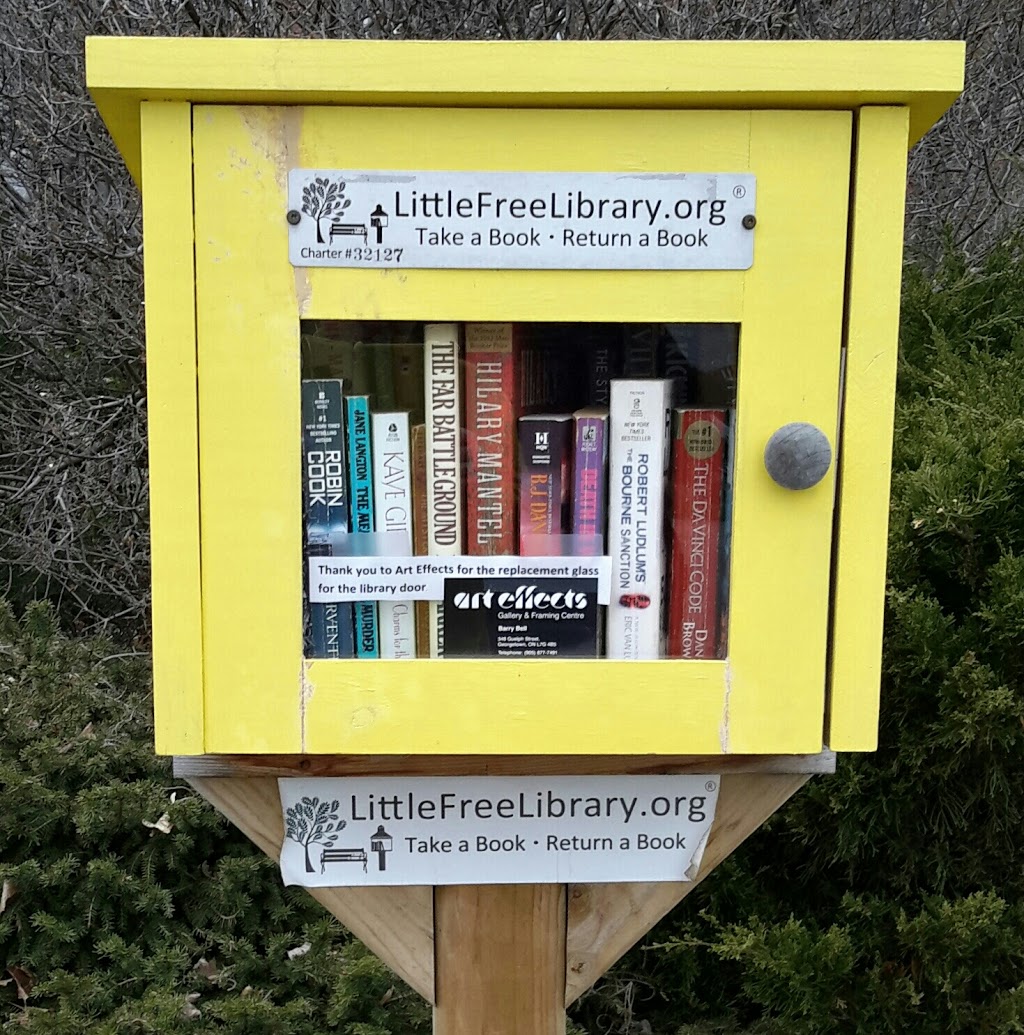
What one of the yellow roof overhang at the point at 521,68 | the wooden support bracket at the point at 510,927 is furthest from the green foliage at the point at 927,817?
the yellow roof overhang at the point at 521,68

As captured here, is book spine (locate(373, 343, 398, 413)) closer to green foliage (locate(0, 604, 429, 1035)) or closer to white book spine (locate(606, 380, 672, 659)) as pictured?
white book spine (locate(606, 380, 672, 659))

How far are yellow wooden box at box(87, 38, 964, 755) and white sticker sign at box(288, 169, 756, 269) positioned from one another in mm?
16

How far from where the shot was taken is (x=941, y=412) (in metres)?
1.95

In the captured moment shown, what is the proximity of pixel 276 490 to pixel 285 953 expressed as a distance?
6.11 ft

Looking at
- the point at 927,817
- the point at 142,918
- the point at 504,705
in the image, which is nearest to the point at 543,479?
the point at 504,705

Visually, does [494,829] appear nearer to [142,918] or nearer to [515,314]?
[515,314]

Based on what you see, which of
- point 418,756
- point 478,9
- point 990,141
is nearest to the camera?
point 418,756

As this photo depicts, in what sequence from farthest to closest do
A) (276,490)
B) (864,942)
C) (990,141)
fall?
(990,141)
(864,942)
(276,490)

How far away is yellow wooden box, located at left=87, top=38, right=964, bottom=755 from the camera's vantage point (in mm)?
858

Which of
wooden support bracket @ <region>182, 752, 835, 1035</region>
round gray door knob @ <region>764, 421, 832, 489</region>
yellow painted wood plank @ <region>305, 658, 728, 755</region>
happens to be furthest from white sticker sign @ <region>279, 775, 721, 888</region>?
round gray door knob @ <region>764, 421, 832, 489</region>

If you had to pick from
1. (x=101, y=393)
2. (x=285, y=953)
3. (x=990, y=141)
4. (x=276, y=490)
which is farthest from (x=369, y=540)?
(x=990, y=141)

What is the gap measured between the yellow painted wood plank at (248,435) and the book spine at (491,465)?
7.1 inches

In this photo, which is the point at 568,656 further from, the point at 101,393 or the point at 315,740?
the point at 101,393

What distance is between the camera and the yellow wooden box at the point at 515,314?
86 centimetres
